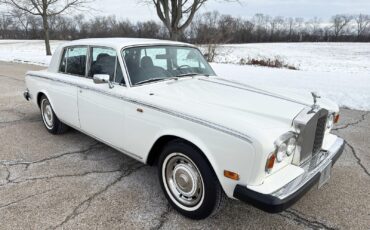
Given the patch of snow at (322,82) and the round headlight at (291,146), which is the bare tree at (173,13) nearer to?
the patch of snow at (322,82)

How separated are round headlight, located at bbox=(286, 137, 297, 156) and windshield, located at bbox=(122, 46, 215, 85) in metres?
1.70

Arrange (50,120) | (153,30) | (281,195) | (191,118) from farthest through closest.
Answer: (153,30) < (50,120) < (191,118) < (281,195)

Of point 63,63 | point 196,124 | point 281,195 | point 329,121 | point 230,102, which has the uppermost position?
point 63,63

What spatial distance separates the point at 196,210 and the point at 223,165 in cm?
62

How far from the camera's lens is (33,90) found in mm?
5371

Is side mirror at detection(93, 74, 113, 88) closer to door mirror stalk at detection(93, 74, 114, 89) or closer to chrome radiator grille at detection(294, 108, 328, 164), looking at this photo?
door mirror stalk at detection(93, 74, 114, 89)

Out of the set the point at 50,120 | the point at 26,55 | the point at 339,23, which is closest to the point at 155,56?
the point at 50,120

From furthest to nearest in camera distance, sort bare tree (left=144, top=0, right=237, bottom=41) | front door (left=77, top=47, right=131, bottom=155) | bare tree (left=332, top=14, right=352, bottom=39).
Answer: bare tree (left=332, top=14, right=352, bottom=39), bare tree (left=144, top=0, right=237, bottom=41), front door (left=77, top=47, right=131, bottom=155)

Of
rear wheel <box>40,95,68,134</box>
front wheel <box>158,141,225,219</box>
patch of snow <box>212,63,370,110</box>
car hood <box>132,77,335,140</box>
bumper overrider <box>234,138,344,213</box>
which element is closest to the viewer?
bumper overrider <box>234,138,344,213</box>

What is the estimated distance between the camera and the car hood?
100 inches

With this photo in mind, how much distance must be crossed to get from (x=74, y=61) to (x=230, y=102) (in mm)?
2584

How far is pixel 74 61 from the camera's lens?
4.46 meters

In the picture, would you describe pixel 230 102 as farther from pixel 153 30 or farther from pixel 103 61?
pixel 153 30

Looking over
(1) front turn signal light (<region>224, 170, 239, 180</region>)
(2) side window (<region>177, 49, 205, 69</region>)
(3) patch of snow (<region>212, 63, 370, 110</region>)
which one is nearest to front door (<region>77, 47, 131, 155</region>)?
(2) side window (<region>177, 49, 205, 69</region>)
